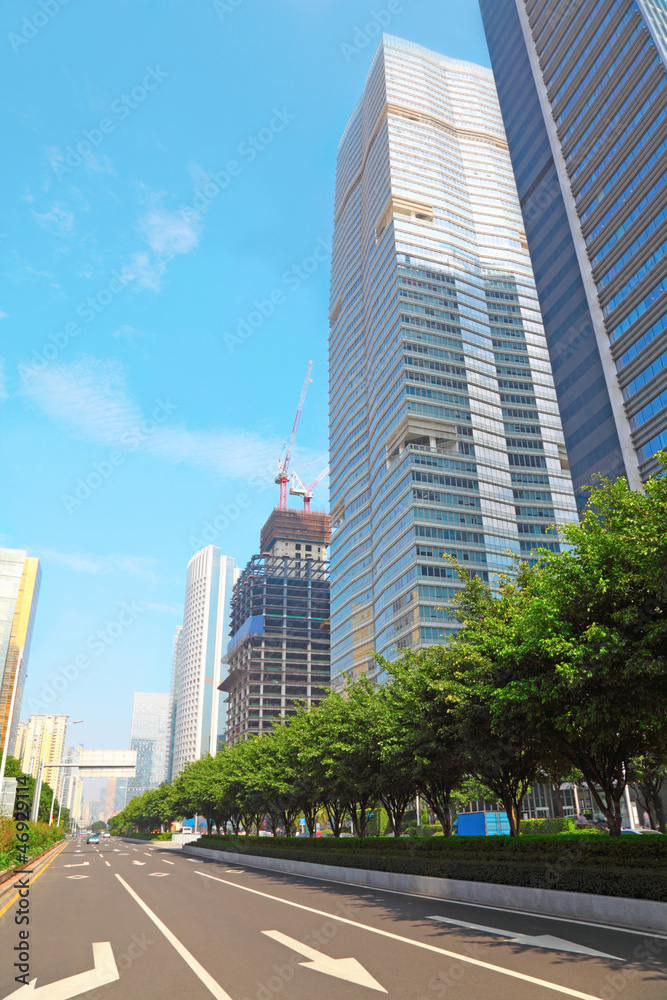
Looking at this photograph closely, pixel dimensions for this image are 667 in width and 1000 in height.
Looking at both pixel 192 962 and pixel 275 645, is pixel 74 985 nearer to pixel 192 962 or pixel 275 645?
pixel 192 962

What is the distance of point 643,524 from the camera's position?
12805mm

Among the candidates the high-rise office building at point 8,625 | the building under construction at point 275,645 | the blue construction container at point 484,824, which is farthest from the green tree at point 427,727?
the building under construction at point 275,645

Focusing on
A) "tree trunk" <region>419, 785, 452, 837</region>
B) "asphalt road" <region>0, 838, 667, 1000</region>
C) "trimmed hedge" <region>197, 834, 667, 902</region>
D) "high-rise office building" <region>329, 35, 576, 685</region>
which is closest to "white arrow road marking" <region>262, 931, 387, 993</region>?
"asphalt road" <region>0, 838, 667, 1000</region>

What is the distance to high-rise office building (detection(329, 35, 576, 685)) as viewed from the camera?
334ft

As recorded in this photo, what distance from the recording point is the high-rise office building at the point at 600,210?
63.0 metres

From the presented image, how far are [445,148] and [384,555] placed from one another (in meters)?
97.8

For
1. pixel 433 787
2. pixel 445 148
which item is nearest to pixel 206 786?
pixel 433 787

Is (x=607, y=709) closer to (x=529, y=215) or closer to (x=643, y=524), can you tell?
(x=643, y=524)

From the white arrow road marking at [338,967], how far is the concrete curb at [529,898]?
5776 millimetres

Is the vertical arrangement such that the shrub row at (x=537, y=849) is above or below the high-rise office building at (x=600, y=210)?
below

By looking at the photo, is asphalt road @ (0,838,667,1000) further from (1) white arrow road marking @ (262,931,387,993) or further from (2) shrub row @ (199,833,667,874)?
(2) shrub row @ (199,833,667,874)

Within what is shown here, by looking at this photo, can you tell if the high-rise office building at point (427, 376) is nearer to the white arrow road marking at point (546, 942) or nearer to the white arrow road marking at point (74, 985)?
the white arrow road marking at point (546, 942)

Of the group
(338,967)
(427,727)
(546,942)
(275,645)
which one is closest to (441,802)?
(427,727)

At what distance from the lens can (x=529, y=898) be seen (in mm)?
15273
